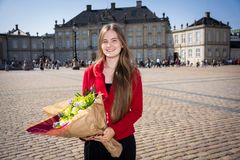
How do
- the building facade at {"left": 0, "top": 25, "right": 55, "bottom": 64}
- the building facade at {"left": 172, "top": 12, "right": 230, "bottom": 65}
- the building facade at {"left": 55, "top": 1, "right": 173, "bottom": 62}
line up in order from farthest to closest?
the building facade at {"left": 0, "top": 25, "right": 55, "bottom": 64}
the building facade at {"left": 55, "top": 1, "right": 173, "bottom": 62}
the building facade at {"left": 172, "top": 12, "right": 230, "bottom": 65}

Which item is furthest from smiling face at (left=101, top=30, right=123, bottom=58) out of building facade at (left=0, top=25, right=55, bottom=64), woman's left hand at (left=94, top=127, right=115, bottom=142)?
Answer: building facade at (left=0, top=25, right=55, bottom=64)

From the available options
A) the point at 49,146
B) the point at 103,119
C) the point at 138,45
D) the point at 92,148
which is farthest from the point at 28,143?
the point at 138,45

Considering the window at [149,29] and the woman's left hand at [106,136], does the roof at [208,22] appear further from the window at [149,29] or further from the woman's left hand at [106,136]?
the woman's left hand at [106,136]

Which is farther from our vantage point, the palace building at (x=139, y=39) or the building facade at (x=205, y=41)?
the palace building at (x=139, y=39)

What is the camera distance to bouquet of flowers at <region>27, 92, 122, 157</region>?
191cm

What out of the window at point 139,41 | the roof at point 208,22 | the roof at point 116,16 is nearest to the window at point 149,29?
the roof at point 116,16

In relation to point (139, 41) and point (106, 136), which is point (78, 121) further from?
point (139, 41)

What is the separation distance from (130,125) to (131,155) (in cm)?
28

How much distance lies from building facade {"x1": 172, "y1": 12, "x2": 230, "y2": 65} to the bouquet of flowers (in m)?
58.4

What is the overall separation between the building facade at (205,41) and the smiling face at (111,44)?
2281 inches

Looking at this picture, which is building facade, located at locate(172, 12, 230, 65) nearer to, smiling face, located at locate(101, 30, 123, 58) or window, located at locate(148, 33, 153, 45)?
window, located at locate(148, 33, 153, 45)

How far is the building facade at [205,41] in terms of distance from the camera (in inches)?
2313

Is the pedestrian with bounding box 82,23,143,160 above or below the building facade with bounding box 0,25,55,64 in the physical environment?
below

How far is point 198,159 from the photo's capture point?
4.04 m
